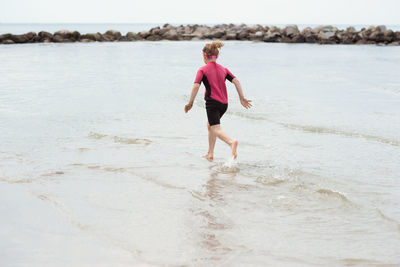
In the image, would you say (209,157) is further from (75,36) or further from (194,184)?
(75,36)

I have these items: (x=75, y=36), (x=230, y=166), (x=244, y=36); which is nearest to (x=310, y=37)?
(x=244, y=36)

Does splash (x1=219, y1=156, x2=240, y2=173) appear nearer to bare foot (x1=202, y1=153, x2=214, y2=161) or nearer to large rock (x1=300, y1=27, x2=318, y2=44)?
bare foot (x1=202, y1=153, x2=214, y2=161)

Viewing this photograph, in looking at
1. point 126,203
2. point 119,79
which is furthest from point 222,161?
point 119,79

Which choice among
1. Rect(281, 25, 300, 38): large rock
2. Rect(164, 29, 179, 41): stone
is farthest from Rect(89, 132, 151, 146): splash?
Rect(164, 29, 179, 41): stone

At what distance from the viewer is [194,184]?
5.91 meters

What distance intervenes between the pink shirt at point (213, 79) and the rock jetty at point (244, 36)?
152 feet

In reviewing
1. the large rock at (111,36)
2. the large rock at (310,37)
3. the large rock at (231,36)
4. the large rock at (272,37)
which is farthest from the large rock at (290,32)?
the large rock at (111,36)

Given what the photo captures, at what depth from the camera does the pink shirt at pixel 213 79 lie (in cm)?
682

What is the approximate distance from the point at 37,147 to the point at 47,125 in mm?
1977

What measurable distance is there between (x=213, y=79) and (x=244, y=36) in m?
53.6

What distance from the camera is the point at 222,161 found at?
7.15 meters

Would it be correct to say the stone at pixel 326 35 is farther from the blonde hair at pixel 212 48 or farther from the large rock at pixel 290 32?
the blonde hair at pixel 212 48

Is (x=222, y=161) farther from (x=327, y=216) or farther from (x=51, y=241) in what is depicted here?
(x=51, y=241)

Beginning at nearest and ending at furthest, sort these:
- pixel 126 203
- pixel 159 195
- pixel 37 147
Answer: pixel 126 203, pixel 159 195, pixel 37 147
